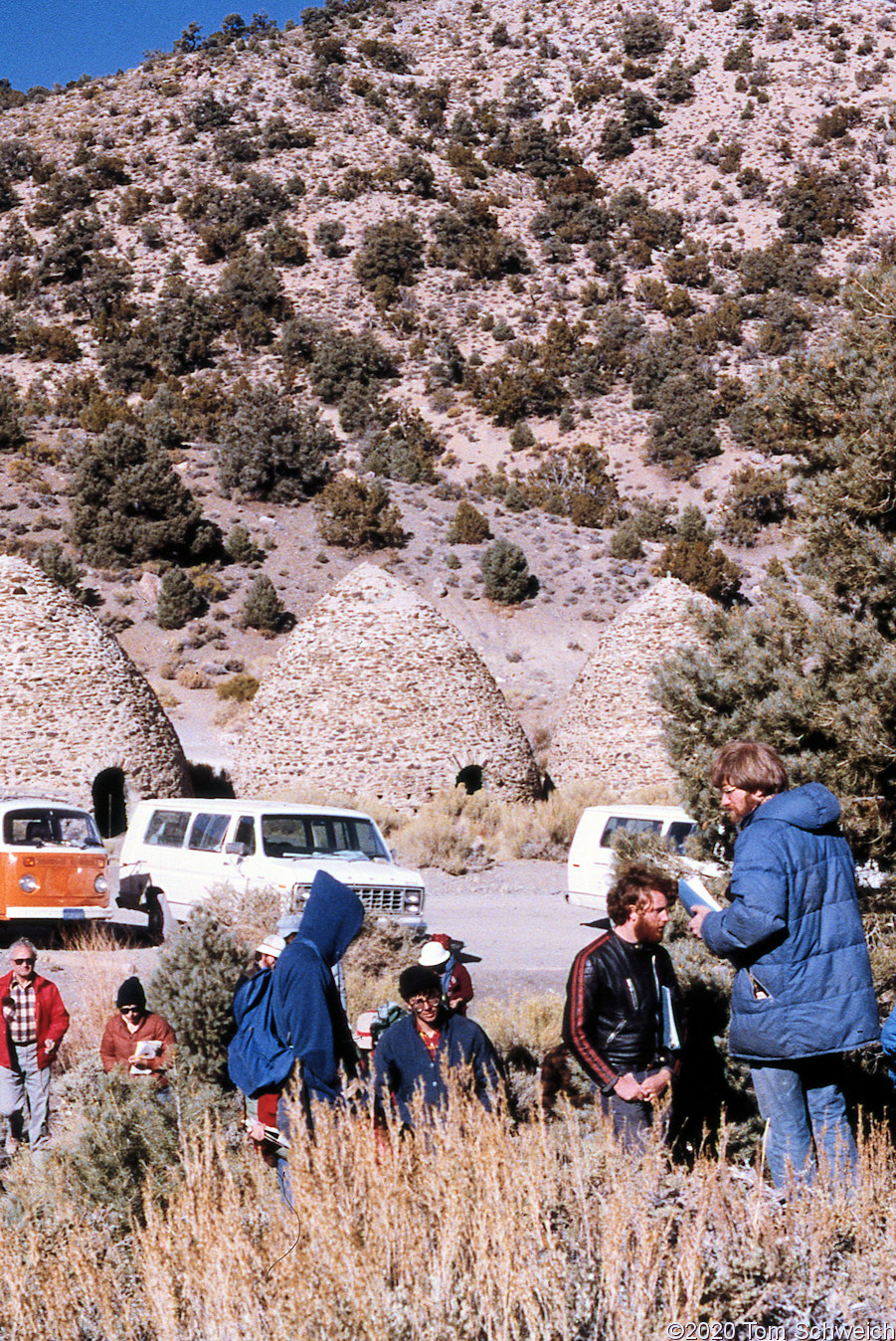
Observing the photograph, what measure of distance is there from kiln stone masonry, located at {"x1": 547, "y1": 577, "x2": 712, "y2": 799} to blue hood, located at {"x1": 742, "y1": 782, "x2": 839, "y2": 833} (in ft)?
65.5

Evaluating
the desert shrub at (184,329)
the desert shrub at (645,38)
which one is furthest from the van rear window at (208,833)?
the desert shrub at (645,38)

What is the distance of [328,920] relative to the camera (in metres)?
4.61

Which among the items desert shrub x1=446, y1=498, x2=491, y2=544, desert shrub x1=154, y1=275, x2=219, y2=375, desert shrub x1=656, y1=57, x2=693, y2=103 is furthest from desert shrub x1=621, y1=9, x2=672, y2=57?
desert shrub x1=446, y1=498, x2=491, y2=544

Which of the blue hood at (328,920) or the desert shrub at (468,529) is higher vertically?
the desert shrub at (468,529)

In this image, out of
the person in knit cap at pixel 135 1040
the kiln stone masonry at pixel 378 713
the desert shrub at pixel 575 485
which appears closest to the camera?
the person in knit cap at pixel 135 1040

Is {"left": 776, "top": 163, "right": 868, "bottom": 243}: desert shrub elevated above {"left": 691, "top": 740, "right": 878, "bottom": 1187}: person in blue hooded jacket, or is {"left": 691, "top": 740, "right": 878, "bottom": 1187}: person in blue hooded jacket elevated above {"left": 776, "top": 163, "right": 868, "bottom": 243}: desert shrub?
{"left": 776, "top": 163, "right": 868, "bottom": 243}: desert shrub

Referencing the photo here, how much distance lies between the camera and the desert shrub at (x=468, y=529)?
47.5 m

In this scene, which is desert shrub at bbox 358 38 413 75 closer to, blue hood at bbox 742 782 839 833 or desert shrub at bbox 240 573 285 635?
desert shrub at bbox 240 573 285 635

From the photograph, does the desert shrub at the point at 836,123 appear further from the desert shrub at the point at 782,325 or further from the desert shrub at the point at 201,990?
the desert shrub at the point at 201,990

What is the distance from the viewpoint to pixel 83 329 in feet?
201

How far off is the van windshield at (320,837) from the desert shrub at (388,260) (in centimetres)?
5545

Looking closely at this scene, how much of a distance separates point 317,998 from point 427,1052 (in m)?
0.62

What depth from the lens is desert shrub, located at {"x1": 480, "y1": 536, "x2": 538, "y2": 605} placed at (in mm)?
44344

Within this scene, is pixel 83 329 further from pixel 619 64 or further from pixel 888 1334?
pixel 888 1334
